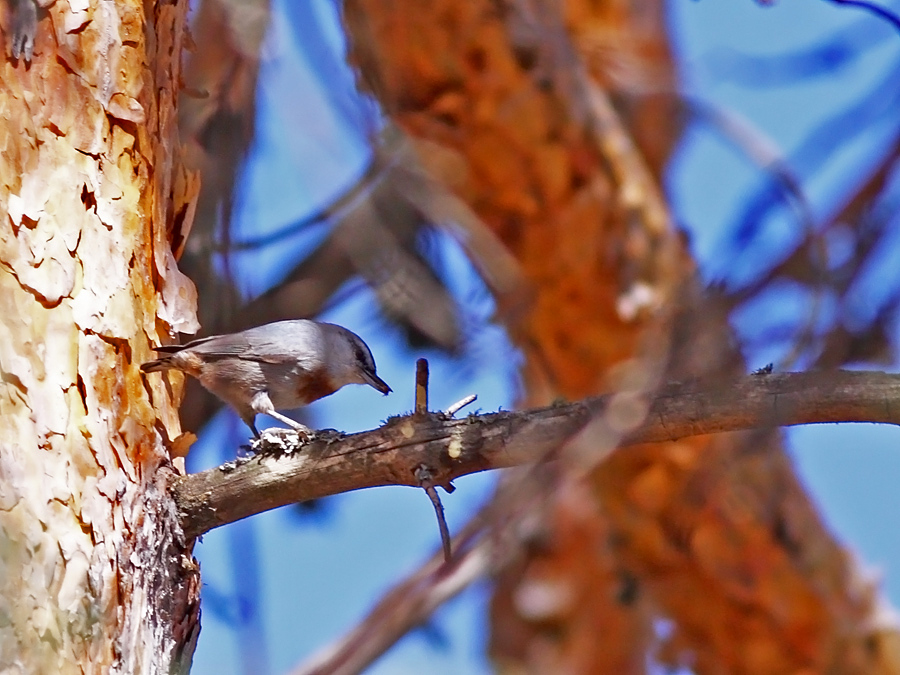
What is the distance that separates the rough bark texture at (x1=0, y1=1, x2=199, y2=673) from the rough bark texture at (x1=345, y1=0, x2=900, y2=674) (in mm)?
1936

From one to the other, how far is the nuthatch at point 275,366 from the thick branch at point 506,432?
63cm

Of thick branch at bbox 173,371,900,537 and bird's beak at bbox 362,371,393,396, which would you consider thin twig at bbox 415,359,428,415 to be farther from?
bird's beak at bbox 362,371,393,396

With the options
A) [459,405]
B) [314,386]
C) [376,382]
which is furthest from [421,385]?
[376,382]

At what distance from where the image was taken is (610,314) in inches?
171

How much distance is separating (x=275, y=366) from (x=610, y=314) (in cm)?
182

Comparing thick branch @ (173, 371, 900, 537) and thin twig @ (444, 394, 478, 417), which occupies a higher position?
thin twig @ (444, 394, 478, 417)

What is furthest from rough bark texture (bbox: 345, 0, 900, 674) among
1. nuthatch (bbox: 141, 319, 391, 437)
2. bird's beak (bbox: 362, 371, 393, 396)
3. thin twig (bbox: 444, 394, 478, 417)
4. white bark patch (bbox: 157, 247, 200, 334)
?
thin twig (bbox: 444, 394, 478, 417)

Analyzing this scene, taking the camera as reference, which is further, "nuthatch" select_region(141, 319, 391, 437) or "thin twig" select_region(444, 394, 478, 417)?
"nuthatch" select_region(141, 319, 391, 437)

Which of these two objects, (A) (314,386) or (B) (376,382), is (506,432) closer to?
(A) (314,386)

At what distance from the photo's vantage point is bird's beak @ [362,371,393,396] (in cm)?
331

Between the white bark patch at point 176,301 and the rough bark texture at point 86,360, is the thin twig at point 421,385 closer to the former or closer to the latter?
the rough bark texture at point 86,360

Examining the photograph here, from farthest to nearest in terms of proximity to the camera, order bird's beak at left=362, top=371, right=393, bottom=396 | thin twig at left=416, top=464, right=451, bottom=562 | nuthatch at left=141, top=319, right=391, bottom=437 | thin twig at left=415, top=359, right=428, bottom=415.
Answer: bird's beak at left=362, top=371, right=393, bottom=396 < nuthatch at left=141, top=319, right=391, bottom=437 < thin twig at left=415, top=359, right=428, bottom=415 < thin twig at left=416, top=464, right=451, bottom=562

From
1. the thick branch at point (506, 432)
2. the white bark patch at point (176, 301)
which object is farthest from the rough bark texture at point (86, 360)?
the thick branch at point (506, 432)

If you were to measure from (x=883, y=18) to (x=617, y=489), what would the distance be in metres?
3.05
